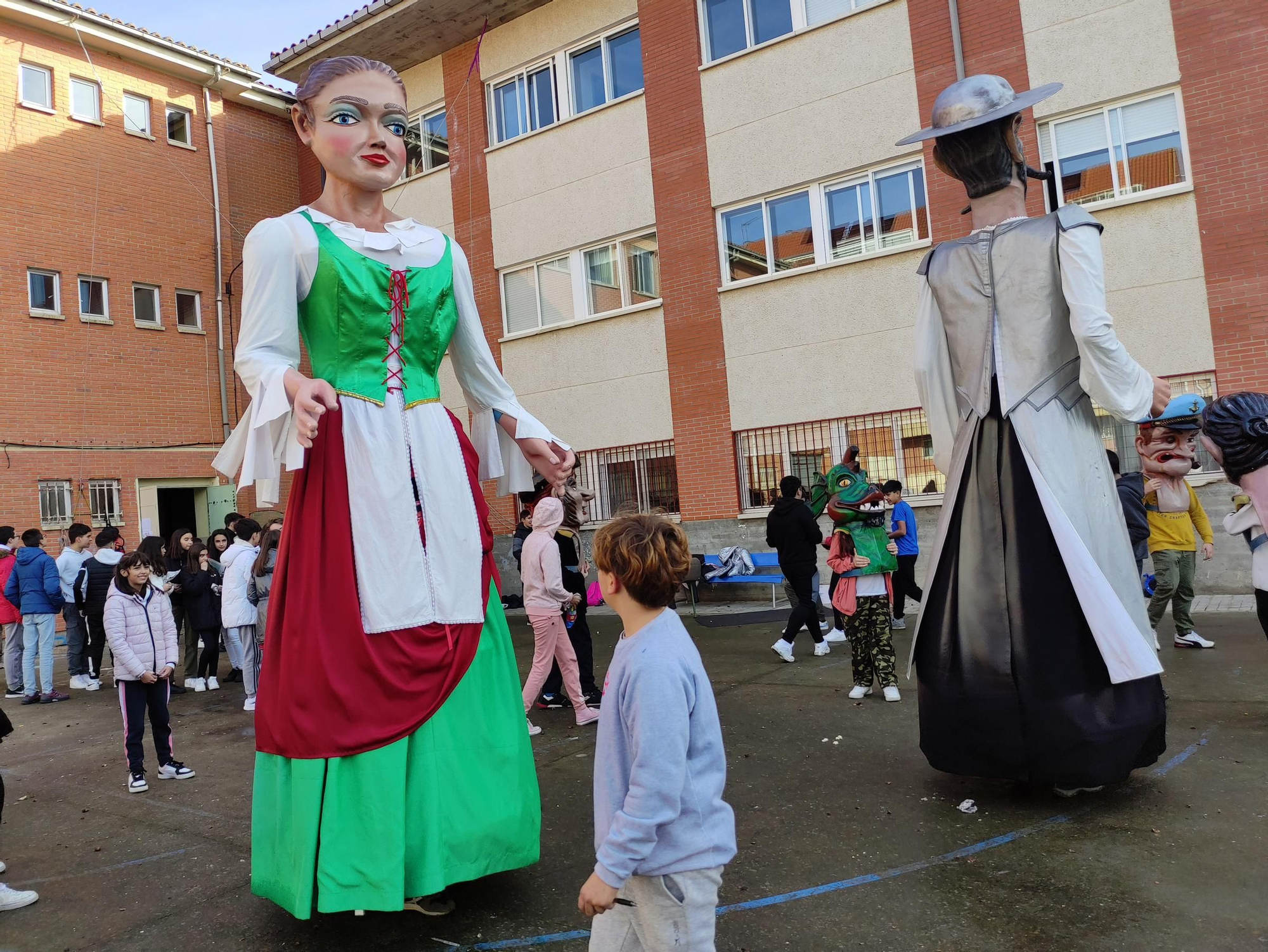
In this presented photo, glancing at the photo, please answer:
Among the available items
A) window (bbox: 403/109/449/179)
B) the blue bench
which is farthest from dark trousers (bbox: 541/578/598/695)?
window (bbox: 403/109/449/179)

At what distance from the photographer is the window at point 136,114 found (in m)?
16.3

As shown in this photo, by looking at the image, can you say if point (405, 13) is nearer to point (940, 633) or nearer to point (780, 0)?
point (780, 0)

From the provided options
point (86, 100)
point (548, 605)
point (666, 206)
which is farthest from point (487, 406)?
point (86, 100)

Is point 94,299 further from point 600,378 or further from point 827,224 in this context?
point 827,224

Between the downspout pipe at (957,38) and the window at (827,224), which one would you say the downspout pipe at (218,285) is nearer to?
the window at (827,224)

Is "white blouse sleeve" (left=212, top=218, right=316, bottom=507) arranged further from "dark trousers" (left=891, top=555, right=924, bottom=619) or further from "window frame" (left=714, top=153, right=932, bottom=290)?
"window frame" (left=714, top=153, right=932, bottom=290)

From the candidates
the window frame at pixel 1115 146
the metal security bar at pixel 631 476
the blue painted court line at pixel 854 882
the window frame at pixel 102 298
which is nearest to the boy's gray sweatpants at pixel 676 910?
the blue painted court line at pixel 854 882

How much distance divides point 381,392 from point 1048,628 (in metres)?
2.63

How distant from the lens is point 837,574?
22.4 feet

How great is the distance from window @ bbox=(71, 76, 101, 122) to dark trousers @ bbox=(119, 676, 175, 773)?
45.8ft

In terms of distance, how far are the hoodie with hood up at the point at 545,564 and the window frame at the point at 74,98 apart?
45.9 ft

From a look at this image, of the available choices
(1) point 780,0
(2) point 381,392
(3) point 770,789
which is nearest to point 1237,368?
(1) point 780,0

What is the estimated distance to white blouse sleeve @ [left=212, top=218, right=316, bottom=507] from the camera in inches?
116

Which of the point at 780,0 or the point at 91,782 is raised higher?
the point at 780,0
